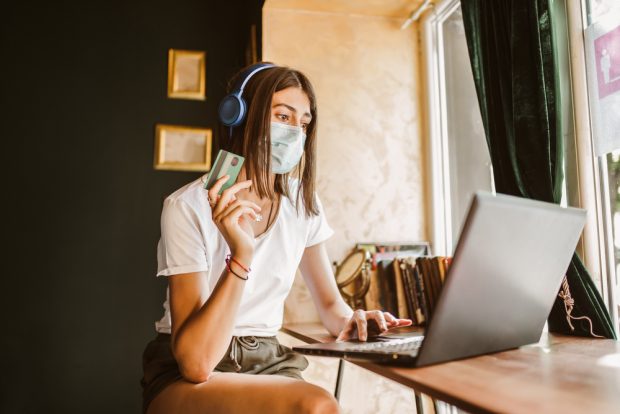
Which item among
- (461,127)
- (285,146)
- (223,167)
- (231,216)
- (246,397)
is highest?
(461,127)

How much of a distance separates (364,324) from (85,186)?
2154 millimetres

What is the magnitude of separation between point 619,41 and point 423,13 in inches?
46.6

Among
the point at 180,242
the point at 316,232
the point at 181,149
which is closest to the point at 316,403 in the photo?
the point at 180,242

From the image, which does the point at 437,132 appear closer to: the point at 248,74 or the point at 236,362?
the point at 248,74

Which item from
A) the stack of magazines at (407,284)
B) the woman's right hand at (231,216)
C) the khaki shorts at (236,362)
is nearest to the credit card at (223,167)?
the woman's right hand at (231,216)

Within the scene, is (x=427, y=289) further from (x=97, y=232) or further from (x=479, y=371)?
(x=97, y=232)

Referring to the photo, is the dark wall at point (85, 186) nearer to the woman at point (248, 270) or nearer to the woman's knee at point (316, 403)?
the woman at point (248, 270)

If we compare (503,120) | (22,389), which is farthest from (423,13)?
(22,389)

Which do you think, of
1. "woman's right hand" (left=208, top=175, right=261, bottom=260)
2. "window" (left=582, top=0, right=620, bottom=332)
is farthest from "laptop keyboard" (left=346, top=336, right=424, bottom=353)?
"window" (left=582, top=0, right=620, bottom=332)

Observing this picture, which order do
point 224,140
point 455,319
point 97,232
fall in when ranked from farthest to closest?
point 97,232 < point 224,140 < point 455,319

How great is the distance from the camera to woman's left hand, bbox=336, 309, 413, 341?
1167 millimetres

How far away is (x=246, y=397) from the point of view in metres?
1.01

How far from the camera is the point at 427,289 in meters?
1.85

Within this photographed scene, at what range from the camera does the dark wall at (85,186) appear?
2635mm
